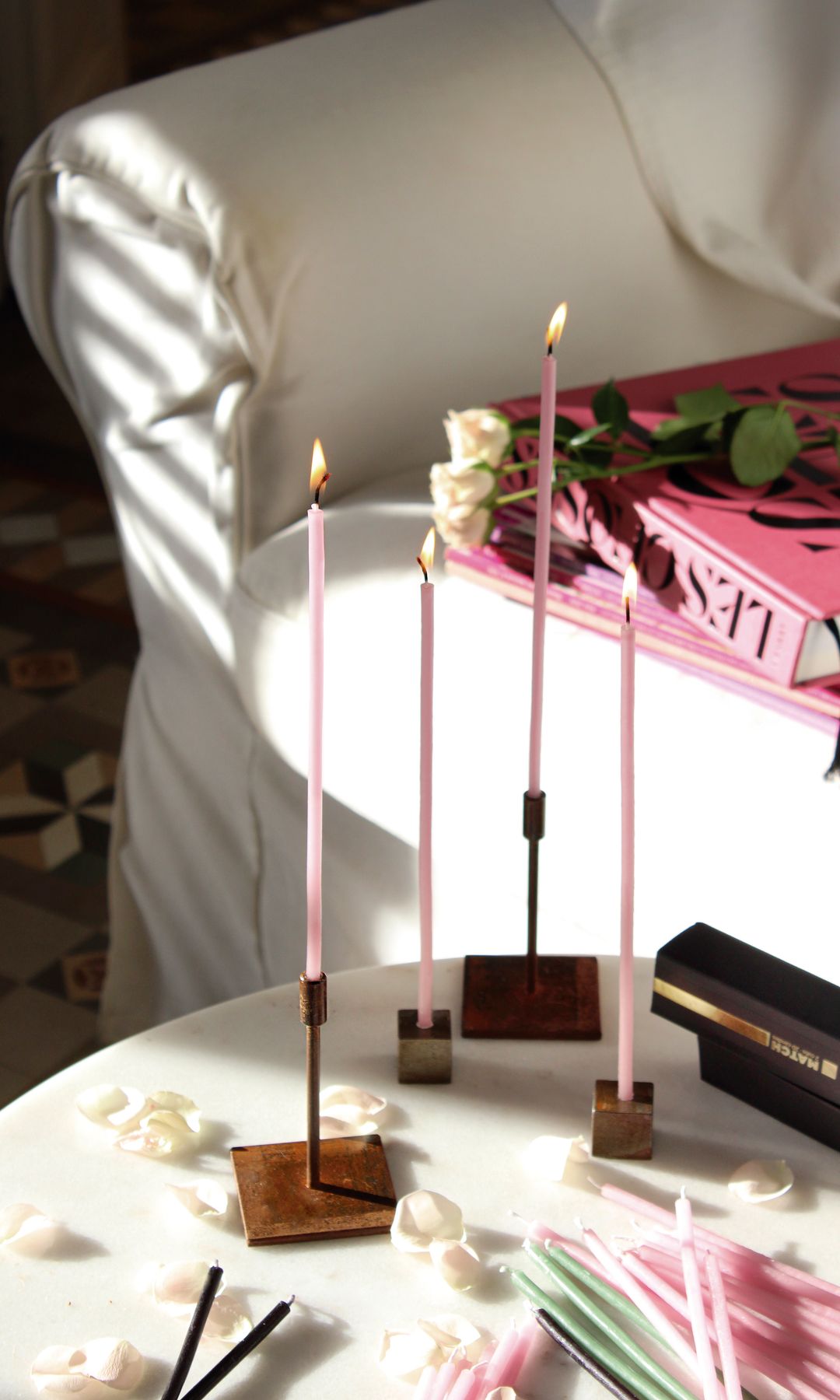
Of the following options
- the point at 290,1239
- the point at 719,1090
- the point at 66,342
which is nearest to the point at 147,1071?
the point at 290,1239

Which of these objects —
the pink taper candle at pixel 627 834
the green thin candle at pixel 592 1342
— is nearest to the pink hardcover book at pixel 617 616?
the pink taper candle at pixel 627 834

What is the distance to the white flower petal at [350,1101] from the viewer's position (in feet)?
1.81

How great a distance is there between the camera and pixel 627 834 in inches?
19.6

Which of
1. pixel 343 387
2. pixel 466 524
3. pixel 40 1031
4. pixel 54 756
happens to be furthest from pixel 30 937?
pixel 466 524

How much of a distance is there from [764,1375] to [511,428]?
0.50 metres

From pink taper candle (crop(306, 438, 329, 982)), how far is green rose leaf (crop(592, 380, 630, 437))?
36 cm

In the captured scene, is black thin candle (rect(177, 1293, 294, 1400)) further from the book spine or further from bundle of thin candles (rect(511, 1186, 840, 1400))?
the book spine

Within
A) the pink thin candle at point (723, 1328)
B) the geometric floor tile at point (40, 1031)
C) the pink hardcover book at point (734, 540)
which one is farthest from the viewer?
the geometric floor tile at point (40, 1031)

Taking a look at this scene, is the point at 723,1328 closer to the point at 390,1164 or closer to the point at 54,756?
the point at 390,1164

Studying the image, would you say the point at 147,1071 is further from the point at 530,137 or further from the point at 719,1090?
the point at 530,137

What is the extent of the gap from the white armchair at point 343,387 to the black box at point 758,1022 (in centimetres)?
20

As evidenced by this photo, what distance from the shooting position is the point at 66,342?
108 centimetres

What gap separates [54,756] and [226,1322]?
1.12 meters

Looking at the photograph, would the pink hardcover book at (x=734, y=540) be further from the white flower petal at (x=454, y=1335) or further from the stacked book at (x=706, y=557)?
the white flower petal at (x=454, y=1335)
